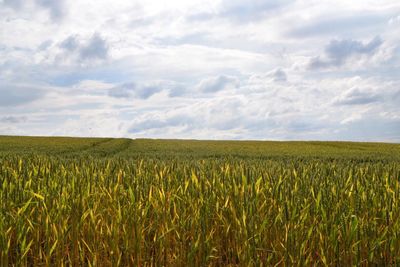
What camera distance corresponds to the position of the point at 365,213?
18.1ft

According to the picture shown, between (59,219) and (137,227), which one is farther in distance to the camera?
(59,219)

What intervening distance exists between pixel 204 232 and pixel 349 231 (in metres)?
1.72

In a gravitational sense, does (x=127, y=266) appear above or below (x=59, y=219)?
below

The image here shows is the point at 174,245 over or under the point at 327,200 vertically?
under

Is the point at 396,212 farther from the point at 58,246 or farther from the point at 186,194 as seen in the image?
the point at 58,246

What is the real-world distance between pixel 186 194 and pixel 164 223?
81 cm

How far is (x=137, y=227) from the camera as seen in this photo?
4688 millimetres

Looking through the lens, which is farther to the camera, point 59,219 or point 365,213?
point 365,213

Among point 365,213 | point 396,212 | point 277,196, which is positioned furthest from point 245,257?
point 396,212

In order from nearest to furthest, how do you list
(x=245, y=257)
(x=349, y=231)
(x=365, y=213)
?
(x=245, y=257), (x=349, y=231), (x=365, y=213)

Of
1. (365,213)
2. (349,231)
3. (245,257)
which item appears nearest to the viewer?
(245,257)

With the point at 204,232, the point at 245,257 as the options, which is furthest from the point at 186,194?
the point at 245,257

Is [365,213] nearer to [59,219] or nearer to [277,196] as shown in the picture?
[277,196]

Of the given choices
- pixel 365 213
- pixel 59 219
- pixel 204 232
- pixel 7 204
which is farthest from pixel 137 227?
pixel 365 213
